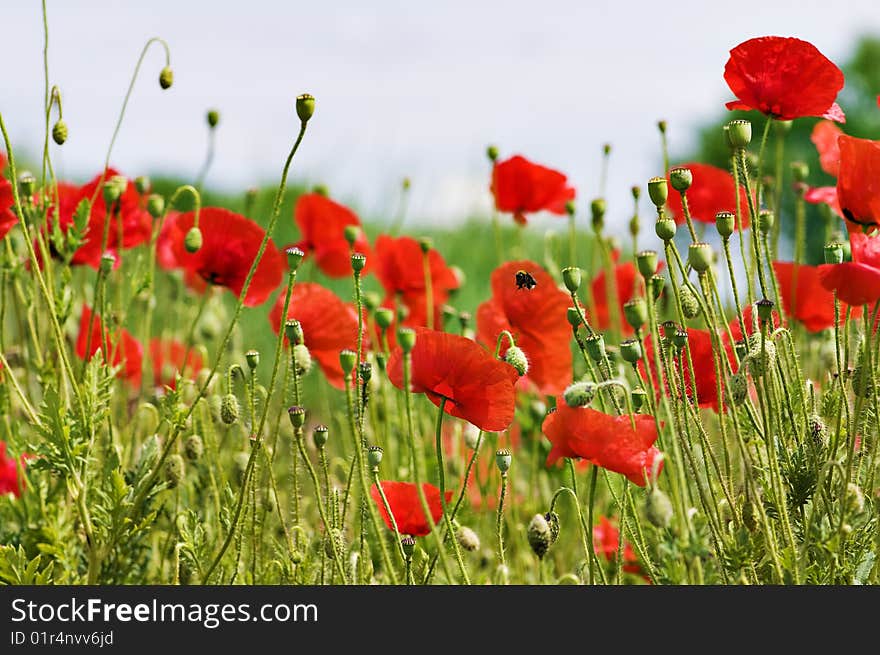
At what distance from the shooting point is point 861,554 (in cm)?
128

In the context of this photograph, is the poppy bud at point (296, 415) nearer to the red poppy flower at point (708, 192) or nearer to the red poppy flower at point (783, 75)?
the red poppy flower at point (783, 75)

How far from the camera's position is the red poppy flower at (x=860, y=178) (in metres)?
1.19

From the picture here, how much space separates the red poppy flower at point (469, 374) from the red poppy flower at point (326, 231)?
1069 mm

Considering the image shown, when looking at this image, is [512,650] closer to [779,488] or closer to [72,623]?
[779,488]

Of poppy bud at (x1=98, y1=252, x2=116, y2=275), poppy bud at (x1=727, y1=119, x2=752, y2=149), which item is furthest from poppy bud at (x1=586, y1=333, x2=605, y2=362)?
poppy bud at (x1=98, y1=252, x2=116, y2=275)

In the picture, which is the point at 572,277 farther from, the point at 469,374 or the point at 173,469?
the point at 173,469

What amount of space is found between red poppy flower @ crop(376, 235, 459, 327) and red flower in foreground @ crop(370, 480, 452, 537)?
742mm

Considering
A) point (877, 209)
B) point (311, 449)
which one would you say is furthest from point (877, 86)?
point (877, 209)

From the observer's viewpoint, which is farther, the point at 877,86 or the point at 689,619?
the point at 877,86

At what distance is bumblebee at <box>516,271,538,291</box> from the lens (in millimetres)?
1527

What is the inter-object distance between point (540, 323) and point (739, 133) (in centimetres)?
48

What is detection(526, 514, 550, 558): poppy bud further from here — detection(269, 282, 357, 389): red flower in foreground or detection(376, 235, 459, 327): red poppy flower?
detection(376, 235, 459, 327): red poppy flower

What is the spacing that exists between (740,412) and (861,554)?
9.7 inches

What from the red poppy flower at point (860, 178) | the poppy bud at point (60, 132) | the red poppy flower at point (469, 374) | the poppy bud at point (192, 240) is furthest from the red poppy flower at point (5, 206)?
the red poppy flower at point (860, 178)
